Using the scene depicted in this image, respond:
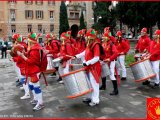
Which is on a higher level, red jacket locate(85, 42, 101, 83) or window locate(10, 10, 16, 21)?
window locate(10, 10, 16, 21)

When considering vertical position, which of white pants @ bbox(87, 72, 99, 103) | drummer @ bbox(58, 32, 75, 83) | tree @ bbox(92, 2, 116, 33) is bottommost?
white pants @ bbox(87, 72, 99, 103)

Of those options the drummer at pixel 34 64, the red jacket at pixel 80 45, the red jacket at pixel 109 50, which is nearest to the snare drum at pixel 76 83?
the drummer at pixel 34 64

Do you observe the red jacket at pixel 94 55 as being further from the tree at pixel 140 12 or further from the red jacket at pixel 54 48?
the tree at pixel 140 12

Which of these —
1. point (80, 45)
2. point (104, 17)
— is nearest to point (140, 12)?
point (104, 17)

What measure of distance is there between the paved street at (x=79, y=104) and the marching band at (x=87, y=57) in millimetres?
279

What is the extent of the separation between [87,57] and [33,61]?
1.40 m

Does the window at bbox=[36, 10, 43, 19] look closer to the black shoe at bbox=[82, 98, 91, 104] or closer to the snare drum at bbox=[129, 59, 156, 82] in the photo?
the snare drum at bbox=[129, 59, 156, 82]

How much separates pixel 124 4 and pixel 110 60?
87.5 ft

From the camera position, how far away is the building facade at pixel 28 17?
63.9m

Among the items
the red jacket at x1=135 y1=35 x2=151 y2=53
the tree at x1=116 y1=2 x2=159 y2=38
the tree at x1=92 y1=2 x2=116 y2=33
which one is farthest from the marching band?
the tree at x1=92 y1=2 x2=116 y2=33

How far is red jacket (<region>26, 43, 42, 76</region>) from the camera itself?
25.8ft

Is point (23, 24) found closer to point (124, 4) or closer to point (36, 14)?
point (36, 14)

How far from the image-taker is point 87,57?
8.38 m

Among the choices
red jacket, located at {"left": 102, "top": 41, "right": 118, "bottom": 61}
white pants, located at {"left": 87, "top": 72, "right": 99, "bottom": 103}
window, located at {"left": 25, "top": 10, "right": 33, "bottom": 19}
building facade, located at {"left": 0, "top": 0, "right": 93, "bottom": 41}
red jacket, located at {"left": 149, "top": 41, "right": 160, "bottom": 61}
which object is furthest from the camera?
window, located at {"left": 25, "top": 10, "right": 33, "bottom": 19}
